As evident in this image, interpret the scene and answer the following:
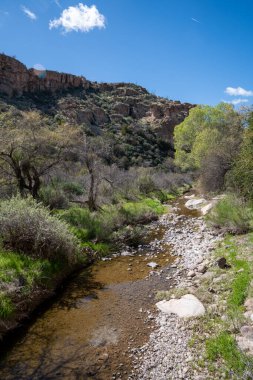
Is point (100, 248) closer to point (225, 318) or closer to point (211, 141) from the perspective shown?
point (225, 318)

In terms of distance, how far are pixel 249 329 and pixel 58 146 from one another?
12.3 m

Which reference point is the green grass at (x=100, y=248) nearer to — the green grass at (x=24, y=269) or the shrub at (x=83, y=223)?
the shrub at (x=83, y=223)

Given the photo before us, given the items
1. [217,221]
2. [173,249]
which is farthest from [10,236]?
[217,221]

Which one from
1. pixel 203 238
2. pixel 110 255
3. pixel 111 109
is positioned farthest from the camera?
pixel 111 109

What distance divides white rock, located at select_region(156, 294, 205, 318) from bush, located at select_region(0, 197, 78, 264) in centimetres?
383

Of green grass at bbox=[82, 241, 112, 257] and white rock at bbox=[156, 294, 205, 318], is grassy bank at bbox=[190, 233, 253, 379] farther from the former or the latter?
green grass at bbox=[82, 241, 112, 257]

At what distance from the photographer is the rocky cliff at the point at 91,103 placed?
49031mm

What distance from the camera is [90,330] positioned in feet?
22.7

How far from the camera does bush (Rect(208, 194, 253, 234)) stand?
1240cm

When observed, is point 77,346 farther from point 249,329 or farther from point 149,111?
point 149,111

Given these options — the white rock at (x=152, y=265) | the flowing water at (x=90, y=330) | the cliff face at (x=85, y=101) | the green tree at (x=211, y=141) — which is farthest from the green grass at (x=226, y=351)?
the cliff face at (x=85, y=101)

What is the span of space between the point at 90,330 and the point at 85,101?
55.4m

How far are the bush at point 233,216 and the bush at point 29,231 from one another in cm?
753

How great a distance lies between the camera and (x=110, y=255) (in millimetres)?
12133
